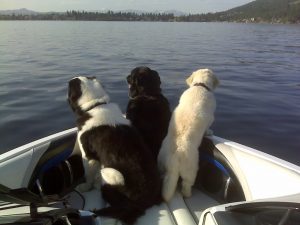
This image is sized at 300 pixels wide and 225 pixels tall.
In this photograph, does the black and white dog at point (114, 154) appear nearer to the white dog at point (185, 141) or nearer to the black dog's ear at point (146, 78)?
the white dog at point (185, 141)

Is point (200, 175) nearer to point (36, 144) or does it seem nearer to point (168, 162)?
point (168, 162)

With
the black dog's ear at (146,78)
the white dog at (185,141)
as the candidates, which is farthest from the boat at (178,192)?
the black dog's ear at (146,78)

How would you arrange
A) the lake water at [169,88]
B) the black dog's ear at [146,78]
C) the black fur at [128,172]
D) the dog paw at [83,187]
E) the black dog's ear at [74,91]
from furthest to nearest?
1. the lake water at [169,88]
2. the black dog's ear at [146,78]
3. the dog paw at [83,187]
4. the black dog's ear at [74,91]
5. the black fur at [128,172]

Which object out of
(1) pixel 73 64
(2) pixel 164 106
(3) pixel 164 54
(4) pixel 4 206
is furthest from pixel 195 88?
(3) pixel 164 54

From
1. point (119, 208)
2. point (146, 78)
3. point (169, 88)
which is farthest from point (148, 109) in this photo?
point (169, 88)

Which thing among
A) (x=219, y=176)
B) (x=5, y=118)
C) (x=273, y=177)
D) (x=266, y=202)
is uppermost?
(x=266, y=202)

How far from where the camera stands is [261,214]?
2709 mm

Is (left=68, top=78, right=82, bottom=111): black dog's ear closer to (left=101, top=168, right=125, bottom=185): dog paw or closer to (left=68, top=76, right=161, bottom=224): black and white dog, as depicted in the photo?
(left=68, top=76, right=161, bottom=224): black and white dog

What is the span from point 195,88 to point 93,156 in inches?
66.0

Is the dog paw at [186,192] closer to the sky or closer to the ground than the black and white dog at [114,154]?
closer to the ground

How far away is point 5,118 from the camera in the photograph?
9.70m

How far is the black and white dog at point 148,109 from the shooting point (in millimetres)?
4992

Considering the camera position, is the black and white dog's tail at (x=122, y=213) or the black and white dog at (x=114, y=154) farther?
the black and white dog at (x=114, y=154)

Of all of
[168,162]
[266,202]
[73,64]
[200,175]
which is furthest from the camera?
[73,64]
